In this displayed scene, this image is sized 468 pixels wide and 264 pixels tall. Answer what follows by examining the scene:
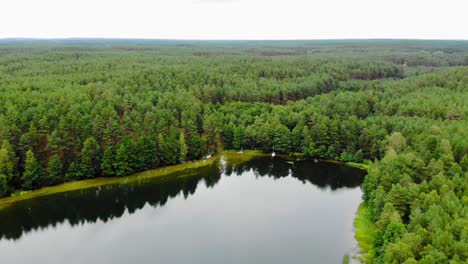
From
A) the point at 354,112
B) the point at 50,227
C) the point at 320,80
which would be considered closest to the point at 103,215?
the point at 50,227

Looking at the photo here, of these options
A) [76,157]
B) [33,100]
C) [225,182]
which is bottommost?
[225,182]

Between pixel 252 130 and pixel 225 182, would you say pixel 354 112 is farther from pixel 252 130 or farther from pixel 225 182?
pixel 225 182

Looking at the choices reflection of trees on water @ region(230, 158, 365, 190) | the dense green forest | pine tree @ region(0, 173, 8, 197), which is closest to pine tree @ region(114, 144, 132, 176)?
the dense green forest

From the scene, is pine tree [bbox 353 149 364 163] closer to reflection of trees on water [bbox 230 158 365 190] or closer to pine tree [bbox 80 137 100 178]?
reflection of trees on water [bbox 230 158 365 190]

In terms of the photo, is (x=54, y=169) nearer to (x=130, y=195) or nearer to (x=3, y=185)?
(x=3, y=185)

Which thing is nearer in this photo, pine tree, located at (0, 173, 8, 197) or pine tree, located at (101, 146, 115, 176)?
pine tree, located at (0, 173, 8, 197)

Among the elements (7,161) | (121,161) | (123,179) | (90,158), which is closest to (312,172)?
(123,179)

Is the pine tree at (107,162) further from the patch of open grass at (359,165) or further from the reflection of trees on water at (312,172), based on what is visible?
the patch of open grass at (359,165)
